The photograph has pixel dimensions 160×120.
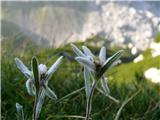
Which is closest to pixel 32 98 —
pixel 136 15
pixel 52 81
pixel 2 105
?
pixel 2 105

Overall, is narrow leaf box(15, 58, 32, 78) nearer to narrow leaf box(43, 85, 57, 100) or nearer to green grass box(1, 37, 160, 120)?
narrow leaf box(43, 85, 57, 100)

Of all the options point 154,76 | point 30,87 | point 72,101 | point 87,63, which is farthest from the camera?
point 154,76

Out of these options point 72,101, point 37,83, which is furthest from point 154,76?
point 37,83

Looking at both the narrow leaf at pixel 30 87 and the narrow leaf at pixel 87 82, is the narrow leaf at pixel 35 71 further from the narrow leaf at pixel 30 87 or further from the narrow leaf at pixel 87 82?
the narrow leaf at pixel 87 82

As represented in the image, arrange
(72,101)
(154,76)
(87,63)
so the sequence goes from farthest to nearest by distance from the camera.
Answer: (154,76)
(72,101)
(87,63)

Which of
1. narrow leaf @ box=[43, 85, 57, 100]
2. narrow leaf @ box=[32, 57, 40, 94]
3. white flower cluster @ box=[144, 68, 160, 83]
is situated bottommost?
white flower cluster @ box=[144, 68, 160, 83]

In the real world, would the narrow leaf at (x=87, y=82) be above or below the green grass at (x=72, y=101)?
above

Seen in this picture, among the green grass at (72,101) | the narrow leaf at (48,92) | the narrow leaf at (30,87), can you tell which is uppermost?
the narrow leaf at (30,87)

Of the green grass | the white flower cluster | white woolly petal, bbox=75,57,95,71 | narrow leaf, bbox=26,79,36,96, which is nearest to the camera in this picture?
white woolly petal, bbox=75,57,95,71

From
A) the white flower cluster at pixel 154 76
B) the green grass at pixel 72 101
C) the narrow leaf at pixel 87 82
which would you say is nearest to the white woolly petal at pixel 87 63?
the narrow leaf at pixel 87 82

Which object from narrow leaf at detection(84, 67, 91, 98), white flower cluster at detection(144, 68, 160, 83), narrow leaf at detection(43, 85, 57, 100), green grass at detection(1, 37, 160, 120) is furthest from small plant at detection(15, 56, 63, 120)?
white flower cluster at detection(144, 68, 160, 83)

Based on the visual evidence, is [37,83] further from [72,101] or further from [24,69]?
[72,101]

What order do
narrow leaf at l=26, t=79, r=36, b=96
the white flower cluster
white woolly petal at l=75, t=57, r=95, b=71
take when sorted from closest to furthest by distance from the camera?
white woolly petal at l=75, t=57, r=95, b=71, narrow leaf at l=26, t=79, r=36, b=96, the white flower cluster
